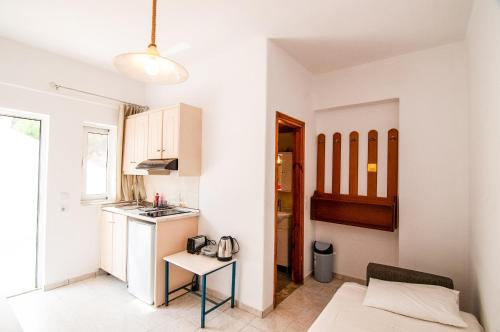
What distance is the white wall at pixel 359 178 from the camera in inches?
122

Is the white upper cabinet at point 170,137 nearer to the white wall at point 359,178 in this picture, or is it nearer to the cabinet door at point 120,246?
the cabinet door at point 120,246

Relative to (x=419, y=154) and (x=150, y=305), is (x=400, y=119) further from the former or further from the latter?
(x=150, y=305)

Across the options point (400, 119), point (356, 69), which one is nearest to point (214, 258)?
point (400, 119)

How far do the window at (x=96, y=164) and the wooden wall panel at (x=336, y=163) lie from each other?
3.34m

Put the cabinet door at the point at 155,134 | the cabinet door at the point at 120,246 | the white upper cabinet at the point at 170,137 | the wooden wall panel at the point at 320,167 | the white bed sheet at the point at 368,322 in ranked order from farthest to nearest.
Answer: the wooden wall panel at the point at 320,167 < the cabinet door at the point at 155,134 < the cabinet door at the point at 120,246 < the white upper cabinet at the point at 170,137 < the white bed sheet at the point at 368,322

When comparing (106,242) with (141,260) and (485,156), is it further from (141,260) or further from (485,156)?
(485,156)

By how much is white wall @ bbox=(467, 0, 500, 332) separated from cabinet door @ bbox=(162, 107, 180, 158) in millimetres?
2721

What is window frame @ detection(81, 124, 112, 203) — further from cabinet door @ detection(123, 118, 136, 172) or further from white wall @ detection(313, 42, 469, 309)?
white wall @ detection(313, 42, 469, 309)

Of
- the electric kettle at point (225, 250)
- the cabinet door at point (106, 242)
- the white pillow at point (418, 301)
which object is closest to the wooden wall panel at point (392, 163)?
the white pillow at point (418, 301)

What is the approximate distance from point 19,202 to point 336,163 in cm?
407

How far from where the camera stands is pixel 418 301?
1.79 meters

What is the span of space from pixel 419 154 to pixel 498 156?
139 cm

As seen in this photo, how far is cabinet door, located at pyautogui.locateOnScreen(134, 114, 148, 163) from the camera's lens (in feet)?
10.7

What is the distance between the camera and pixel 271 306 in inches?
102
